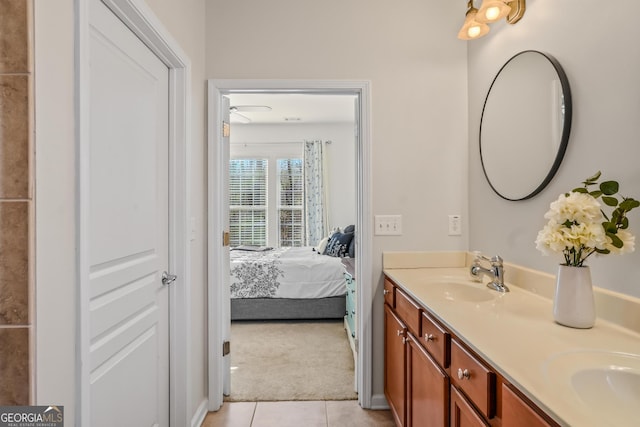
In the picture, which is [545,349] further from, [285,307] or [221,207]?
[285,307]

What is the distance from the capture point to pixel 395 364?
1902mm

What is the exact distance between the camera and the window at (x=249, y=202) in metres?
6.09

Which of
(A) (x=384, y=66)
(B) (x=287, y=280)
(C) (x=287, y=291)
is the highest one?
(A) (x=384, y=66)

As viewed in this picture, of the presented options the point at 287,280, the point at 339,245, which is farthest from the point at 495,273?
the point at 339,245

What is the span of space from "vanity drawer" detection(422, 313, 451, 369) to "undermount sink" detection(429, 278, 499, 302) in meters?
0.31

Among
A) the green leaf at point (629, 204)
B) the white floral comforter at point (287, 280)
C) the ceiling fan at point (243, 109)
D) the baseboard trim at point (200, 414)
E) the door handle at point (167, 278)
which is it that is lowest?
the baseboard trim at point (200, 414)

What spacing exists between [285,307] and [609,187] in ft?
10.4

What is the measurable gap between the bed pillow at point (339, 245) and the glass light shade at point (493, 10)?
2827mm

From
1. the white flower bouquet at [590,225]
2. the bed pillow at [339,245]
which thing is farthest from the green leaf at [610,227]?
the bed pillow at [339,245]

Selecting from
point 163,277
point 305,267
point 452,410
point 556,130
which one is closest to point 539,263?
point 556,130

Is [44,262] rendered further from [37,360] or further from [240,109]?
[240,109]

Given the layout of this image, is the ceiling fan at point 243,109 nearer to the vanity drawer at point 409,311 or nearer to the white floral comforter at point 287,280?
the white floral comforter at point 287,280

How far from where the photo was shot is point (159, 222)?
5.41 feet

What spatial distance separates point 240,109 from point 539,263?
4.29 meters
